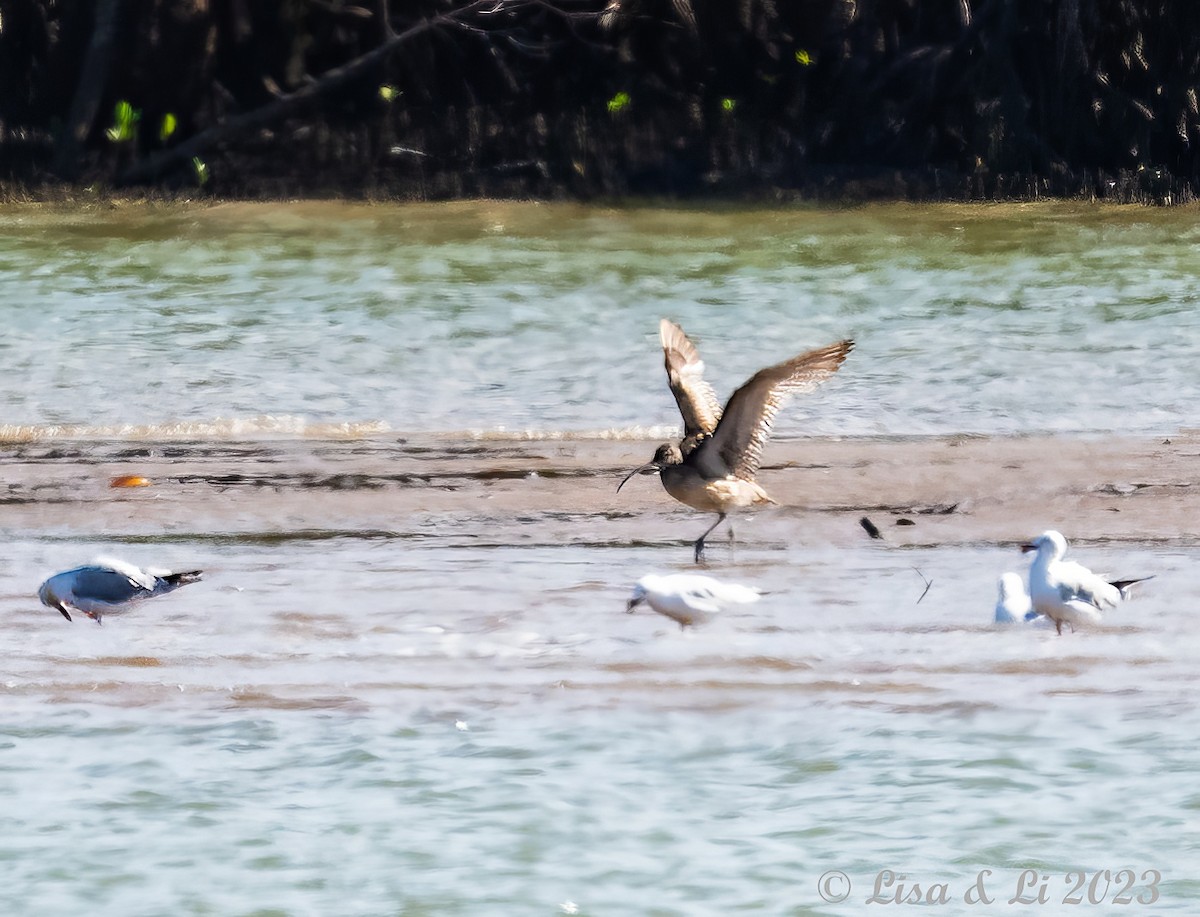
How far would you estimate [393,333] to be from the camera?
1562 cm

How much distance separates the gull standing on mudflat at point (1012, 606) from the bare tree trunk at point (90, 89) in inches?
730

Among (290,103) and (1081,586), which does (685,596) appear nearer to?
(1081,586)

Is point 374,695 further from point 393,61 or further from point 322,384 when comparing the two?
point 393,61

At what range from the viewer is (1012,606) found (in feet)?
24.9

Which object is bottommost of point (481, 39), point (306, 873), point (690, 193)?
point (306, 873)

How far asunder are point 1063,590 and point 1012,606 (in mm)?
249

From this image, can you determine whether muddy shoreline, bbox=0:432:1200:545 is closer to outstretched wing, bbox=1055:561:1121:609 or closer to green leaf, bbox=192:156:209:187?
outstretched wing, bbox=1055:561:1121:609

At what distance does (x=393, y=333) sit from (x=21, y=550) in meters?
6.69

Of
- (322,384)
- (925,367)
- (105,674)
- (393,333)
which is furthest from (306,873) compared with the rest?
(393,333)

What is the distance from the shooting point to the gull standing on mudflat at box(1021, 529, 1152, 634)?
7398mm

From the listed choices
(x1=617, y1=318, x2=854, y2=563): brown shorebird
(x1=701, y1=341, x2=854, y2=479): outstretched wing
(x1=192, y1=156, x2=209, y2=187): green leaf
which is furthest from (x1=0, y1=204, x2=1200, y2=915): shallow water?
(x1=192, y1=156, x2=209, y2=187): green leaf

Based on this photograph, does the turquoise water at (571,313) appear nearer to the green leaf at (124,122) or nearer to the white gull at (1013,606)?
the green leaf at (124,122)

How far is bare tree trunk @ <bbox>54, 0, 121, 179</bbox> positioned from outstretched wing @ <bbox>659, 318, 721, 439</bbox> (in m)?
16.8

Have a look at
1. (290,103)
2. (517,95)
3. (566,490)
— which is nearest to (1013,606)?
(566,490)
